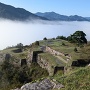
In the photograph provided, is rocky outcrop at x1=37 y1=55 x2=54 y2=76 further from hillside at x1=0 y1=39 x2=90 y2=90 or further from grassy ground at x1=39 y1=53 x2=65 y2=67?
grassy ground at x1=39 y1=53 x2=65 y2=67

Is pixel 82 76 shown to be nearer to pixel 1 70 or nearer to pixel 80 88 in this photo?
pixel 80 88

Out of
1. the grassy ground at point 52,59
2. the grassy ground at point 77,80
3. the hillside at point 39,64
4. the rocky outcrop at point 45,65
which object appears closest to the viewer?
the grassy ground at point 77,80

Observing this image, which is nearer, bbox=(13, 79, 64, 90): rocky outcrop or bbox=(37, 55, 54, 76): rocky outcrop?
bbox=(13, 79, 64, 90): rocky outcrop

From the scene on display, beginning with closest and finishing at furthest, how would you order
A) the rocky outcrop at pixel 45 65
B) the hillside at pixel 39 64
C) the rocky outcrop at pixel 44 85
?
the rocky outcrop at pixel 44 85
the hillside at pixel 39 64
the rocky outcrop at pixel 45 65

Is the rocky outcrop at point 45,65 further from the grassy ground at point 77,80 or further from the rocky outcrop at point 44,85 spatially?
the rocky outcrop at point 44,85

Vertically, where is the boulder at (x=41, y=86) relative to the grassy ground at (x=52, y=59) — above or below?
above

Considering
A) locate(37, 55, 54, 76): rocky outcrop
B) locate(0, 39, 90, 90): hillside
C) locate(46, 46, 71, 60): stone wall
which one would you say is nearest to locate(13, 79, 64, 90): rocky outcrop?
locate(0, 39, 90, 90): hillside

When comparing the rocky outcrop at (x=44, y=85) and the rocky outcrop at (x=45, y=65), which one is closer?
the rocky outcrop at (x=44, y=85)

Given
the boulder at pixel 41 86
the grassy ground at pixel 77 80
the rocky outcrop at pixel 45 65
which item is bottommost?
the rocky outcrop at pixel 45 65

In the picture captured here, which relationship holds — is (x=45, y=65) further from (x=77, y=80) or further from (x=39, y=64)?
(x=77, y=80)

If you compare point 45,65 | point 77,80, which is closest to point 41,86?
point 77,80

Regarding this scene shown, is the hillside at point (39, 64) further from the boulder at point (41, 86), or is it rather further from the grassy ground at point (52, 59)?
the boulder at point (41, 86)

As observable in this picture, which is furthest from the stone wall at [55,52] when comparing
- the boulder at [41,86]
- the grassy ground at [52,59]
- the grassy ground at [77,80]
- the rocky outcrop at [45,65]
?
the boulder at [41,86]

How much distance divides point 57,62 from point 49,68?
1029 mm
